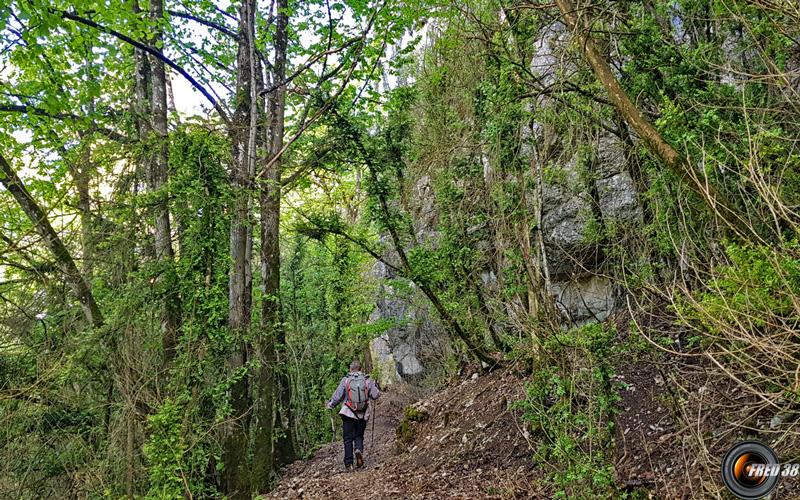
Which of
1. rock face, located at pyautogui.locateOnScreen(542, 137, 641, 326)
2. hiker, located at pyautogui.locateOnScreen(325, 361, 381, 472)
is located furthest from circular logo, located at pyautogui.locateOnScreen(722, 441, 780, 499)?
hiker, located at pyautogui.locateOnScreen(325, 361, 381, 472)

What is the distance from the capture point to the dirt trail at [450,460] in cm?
625

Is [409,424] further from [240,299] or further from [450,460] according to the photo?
[240,299]

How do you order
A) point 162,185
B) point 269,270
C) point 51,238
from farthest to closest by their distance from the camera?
1. point 269,270
2. point 162,185
3. point 51,238

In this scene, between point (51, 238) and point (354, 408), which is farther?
point (354, 408)

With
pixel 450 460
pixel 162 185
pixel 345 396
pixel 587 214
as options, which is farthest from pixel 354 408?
pixel 587 214

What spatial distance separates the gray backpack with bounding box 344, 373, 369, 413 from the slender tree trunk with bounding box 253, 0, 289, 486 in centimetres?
146

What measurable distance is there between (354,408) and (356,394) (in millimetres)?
262

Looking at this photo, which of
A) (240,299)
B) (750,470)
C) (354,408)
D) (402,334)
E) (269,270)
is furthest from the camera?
(402,334)

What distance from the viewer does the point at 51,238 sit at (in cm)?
730

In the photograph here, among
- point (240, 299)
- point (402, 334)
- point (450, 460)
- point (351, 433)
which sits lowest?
point (450, 460)

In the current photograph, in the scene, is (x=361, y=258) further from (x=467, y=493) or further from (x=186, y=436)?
(x=467, y=493)

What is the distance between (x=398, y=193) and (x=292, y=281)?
7833 mm

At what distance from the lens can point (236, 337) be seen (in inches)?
298

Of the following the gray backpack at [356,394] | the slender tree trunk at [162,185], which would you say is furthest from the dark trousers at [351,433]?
the slender tree trunk at [162,185]
